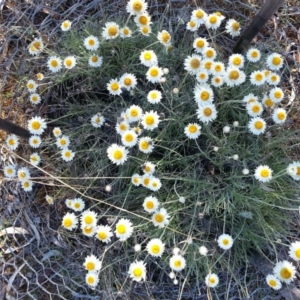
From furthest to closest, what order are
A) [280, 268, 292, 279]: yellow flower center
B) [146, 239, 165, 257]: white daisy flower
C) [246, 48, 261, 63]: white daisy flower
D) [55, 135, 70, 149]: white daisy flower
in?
[55, 135, 70, 149]: white daisy flower < [246, 48, 261, 63]: white daisy flower < [146, 239, 165, 257]: white daisy flower < [280, 268, 292, 279]: yellow flower center

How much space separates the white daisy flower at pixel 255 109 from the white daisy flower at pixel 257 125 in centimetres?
2

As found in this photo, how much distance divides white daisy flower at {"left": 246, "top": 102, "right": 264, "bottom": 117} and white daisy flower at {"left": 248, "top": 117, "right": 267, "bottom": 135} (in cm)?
2

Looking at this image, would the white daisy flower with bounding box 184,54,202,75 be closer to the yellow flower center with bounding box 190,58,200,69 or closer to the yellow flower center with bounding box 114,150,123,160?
the yellow flower center with bounding box 190,58,200,69

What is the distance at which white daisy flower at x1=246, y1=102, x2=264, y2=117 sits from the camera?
1.60 m

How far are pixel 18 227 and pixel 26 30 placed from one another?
1.03m

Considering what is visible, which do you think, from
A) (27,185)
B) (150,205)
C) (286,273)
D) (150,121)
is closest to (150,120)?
(150,121)

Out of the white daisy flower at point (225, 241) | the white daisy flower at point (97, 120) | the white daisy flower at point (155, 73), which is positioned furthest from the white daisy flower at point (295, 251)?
the white daisy flower at point (97, 120)

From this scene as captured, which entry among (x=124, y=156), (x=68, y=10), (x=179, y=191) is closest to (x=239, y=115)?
(x=179, y=191)

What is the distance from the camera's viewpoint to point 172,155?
6.01 feet

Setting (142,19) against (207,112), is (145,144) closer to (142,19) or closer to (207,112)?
(207,112)

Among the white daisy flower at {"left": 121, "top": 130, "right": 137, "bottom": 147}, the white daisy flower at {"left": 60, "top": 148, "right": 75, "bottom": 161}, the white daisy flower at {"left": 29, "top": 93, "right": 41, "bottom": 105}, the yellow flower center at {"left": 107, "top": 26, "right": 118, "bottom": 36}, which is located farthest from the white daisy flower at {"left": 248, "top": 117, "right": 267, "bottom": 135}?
the white daisy flower at {"left": 29, "top": 93, "right": 41, "bottom": 105}

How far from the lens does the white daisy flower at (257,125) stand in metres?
1.60

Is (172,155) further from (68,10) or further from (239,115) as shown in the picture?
(68,10)

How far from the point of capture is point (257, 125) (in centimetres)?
160
